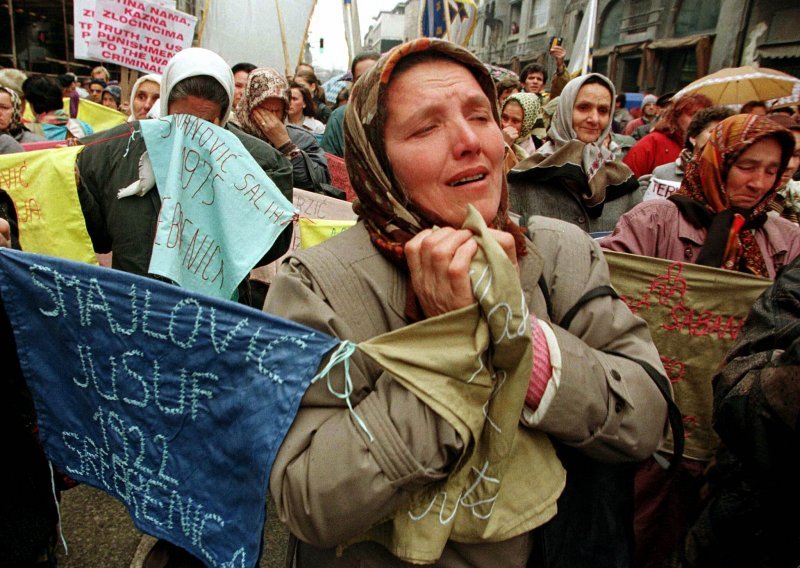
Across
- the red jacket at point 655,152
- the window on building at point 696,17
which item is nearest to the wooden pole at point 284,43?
the red jacket at point 655,152

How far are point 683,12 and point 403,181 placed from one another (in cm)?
2194

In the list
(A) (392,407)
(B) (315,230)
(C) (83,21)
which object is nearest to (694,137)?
(B) (315,230)

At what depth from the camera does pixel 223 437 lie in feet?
3.96

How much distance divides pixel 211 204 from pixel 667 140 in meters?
3.96

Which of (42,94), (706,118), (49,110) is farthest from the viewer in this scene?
(49,110)

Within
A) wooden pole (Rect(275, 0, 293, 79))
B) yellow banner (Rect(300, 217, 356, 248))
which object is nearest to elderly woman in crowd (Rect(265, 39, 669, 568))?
yellow banner (Rect(300, 217, 356, 248))

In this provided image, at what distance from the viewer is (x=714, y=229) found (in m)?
2.23

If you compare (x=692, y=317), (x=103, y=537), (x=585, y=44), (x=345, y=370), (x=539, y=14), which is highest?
(x=539, y=14)

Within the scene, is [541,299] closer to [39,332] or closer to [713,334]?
[713,334]

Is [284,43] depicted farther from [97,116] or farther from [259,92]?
[259,92]

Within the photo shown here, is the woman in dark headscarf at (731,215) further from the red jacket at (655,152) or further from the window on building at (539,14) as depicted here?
the window on building at (539,14)

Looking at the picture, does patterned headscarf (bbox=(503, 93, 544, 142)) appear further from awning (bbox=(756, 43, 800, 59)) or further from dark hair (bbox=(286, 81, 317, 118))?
awning (bbox=(756, 43, 800, 59))

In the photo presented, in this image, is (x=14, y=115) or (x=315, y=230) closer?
(x=315, y=230)

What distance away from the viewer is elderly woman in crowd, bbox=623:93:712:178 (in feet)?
15.2
